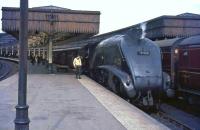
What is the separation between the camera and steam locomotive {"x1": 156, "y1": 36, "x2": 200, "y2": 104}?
1925 cm

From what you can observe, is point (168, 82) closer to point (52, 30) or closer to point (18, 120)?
point (18, 120)

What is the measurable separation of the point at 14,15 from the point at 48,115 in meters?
22.7

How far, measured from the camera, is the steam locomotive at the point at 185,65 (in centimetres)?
1925

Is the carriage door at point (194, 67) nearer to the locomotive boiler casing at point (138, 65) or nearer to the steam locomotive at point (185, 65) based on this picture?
the steam locomotive at point (185, 65)

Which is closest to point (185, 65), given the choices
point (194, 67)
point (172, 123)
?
point (194, 67)

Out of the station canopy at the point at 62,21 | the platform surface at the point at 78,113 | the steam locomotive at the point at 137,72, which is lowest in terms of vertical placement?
the platform surface at the point at 78,113

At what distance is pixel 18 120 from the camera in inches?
283

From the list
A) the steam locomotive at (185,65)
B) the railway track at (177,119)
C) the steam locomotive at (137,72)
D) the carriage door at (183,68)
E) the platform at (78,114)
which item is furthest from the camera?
the carriage door at (183,68)

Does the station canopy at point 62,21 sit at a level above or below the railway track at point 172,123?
above

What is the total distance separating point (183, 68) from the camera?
20922 mm

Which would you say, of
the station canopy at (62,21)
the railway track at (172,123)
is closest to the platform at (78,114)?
the railway track at (172,123)

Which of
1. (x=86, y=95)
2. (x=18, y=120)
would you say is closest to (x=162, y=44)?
(x=86, y=95)

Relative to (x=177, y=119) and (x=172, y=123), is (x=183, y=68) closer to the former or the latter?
(x=177, y=119)

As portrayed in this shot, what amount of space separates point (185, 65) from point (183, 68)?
315 mm
